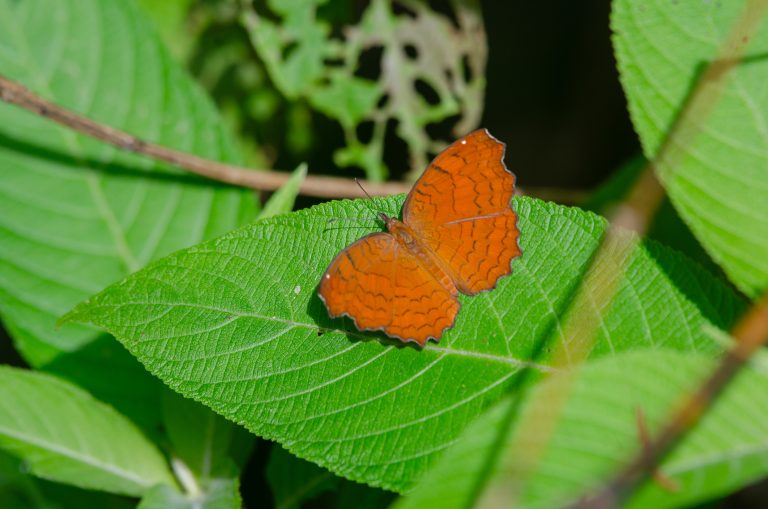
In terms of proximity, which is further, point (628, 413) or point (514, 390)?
point (514, 390)

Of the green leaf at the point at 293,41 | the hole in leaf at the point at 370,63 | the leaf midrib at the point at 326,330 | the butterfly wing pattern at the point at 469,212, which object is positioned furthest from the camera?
the hole in leaf at the point at 370,63

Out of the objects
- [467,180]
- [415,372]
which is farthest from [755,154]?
[415,372]

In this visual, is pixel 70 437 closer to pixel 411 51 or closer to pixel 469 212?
pixel 469 212

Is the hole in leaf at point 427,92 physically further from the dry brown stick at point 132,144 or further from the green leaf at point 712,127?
the green leaf at point 712,127

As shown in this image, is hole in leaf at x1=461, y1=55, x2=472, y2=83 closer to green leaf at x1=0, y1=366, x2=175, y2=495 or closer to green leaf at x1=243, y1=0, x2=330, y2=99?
green leaf at x1=243, y1=0, x2=330, y2=99

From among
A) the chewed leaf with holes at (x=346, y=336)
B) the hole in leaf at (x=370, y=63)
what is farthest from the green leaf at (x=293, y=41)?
the chewed leaf with holes at (x=346, y=336)

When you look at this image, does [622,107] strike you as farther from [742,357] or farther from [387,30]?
[742,357]
